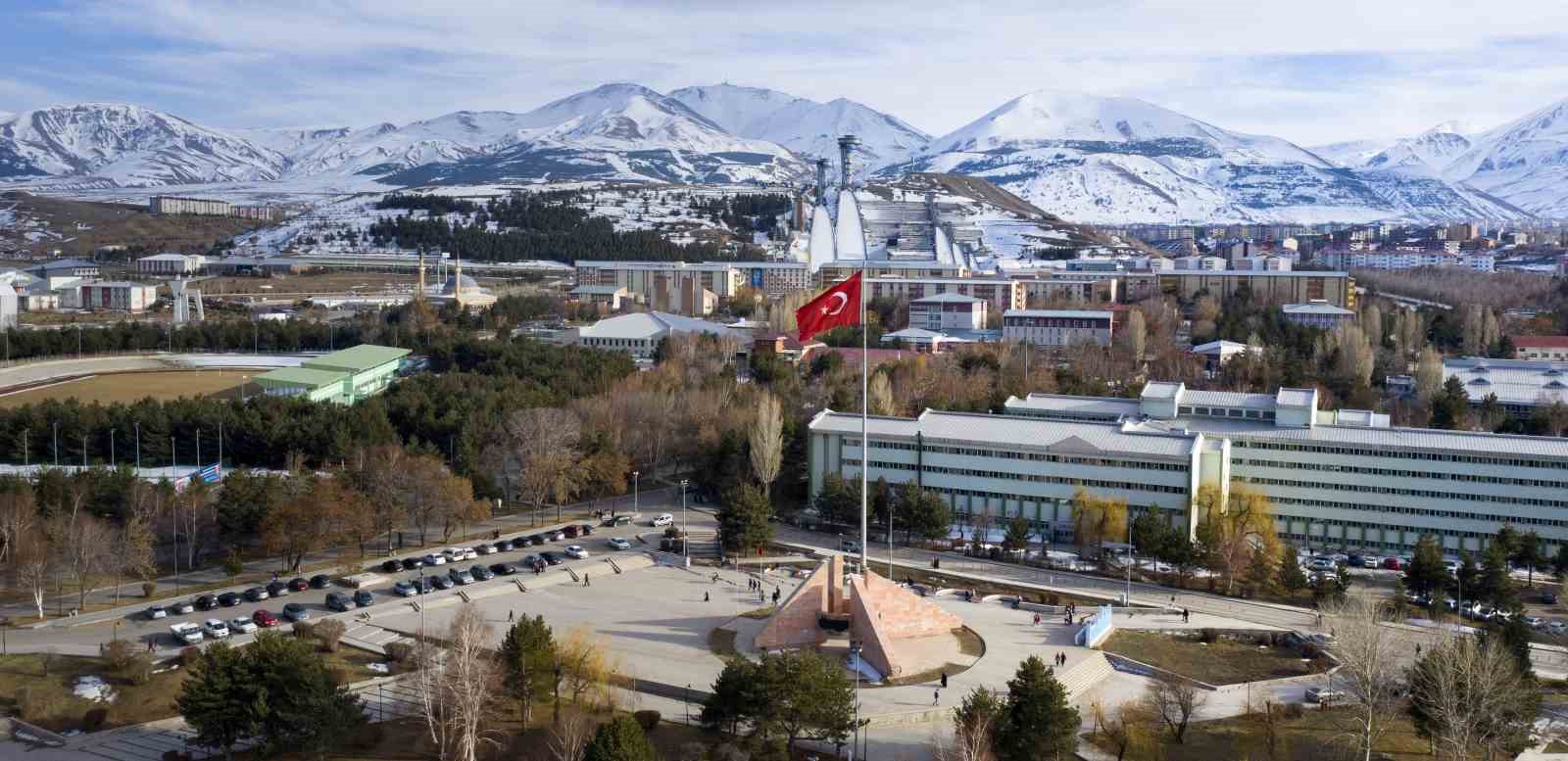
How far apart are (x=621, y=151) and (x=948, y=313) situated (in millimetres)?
97598

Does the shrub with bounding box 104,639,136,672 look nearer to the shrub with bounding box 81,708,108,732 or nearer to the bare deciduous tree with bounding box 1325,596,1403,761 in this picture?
the shrub with bounding box 81,708,108,732

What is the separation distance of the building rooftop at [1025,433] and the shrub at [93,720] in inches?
513

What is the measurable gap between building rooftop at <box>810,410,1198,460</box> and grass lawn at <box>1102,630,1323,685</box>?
5.24m

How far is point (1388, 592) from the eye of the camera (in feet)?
61.9

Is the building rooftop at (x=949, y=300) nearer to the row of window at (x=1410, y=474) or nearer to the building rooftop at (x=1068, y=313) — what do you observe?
the building rooftop at (x=1068, y=313)

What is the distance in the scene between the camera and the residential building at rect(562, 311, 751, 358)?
40.0m

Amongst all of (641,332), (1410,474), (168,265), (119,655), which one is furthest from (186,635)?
(168,265)

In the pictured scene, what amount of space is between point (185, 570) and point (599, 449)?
7.38 m

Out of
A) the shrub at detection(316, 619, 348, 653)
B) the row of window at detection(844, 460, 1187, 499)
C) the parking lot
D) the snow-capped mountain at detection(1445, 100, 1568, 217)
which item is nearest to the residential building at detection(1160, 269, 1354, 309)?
the row of window at detection(844, 460, 1187, 499)

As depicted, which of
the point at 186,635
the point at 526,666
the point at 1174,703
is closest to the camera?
the point at 526,666

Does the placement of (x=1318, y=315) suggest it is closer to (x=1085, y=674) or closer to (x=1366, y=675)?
(x=1085, y=674)

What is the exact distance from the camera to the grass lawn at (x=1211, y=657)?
49.1 feet

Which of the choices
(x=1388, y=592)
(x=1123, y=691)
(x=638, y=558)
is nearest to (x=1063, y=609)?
(x=1123, y=691)

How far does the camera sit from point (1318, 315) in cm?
4447
